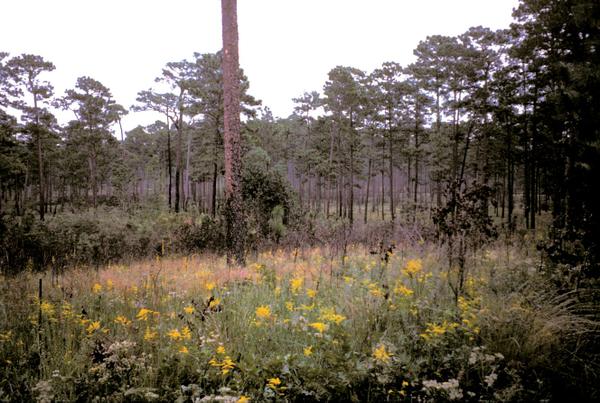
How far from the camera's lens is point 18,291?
17.2ft

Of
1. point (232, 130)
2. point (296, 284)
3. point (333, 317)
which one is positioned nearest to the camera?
point (333, 317)

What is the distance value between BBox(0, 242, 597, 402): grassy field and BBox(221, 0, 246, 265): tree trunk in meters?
2.77

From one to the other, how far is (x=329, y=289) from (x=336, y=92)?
83.5 ft

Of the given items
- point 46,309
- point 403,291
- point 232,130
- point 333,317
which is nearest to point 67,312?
point 46,309

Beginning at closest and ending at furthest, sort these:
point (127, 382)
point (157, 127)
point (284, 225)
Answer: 1. point (127, 382)
2. point (284, 225)
3. point (157, 127)

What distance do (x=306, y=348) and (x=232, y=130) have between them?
Result: 5.61m

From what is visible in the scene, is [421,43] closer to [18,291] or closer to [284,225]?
[284,225]

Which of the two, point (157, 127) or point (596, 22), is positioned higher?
point (157, 127)

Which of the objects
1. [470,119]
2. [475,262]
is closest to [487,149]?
[470,119]

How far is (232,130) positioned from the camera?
295 inches

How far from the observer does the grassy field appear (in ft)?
8.69

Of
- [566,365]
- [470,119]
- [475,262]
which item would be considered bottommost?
[566,365]

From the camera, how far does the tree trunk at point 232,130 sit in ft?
24.4

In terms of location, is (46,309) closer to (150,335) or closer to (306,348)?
(150,335)
